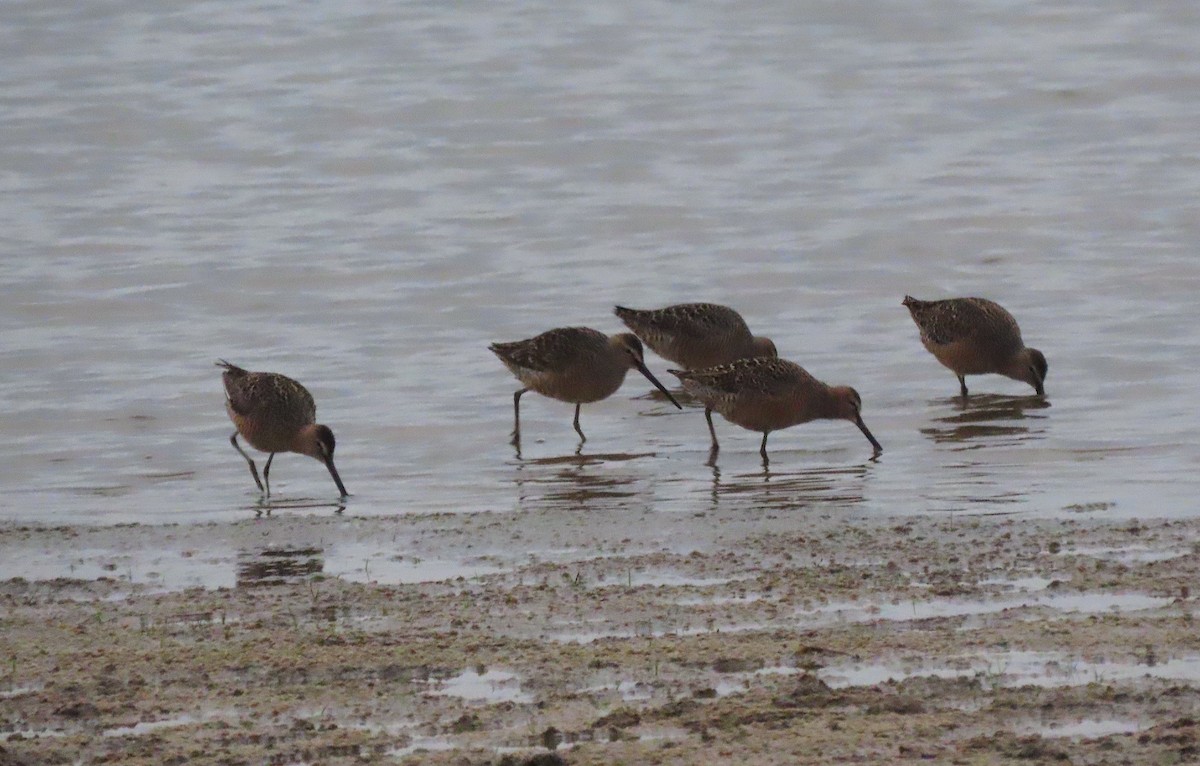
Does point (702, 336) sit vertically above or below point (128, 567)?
above

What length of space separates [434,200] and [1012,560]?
1134 centimetres

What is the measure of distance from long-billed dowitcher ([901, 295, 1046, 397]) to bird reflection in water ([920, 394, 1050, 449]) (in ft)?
0.48

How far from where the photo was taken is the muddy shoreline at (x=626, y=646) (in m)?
4.62

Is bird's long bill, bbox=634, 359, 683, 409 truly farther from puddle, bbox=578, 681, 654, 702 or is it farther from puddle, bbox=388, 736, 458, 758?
puddle, bbox=388, 736, 458, 758

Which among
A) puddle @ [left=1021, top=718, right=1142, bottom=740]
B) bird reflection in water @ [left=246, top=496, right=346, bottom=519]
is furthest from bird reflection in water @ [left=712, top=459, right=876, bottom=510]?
puddle @ [left=1021, top=718, right=1142, bottom=740]

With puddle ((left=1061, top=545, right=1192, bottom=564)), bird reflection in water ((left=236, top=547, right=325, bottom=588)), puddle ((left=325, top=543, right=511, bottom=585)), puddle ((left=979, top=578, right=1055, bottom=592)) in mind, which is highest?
puddle ((left=979, top=578, right=1055, bottom=592))

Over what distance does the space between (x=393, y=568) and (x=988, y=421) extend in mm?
4560

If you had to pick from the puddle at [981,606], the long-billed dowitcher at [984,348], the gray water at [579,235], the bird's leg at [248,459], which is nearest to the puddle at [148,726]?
the puddle at [981,606]

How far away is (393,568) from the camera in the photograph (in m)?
6.72

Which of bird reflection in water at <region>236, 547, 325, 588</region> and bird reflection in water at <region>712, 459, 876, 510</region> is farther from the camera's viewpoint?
bird reflection in water at <region>712, 459, 876, 510</region>

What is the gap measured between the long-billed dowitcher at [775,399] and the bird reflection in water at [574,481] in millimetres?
481

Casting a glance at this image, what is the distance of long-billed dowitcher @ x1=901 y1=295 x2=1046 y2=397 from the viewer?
1110 centimetres

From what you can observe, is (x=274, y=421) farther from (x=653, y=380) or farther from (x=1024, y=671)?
(x=1024, y=671)

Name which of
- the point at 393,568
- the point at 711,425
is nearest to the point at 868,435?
the point at 711,425
